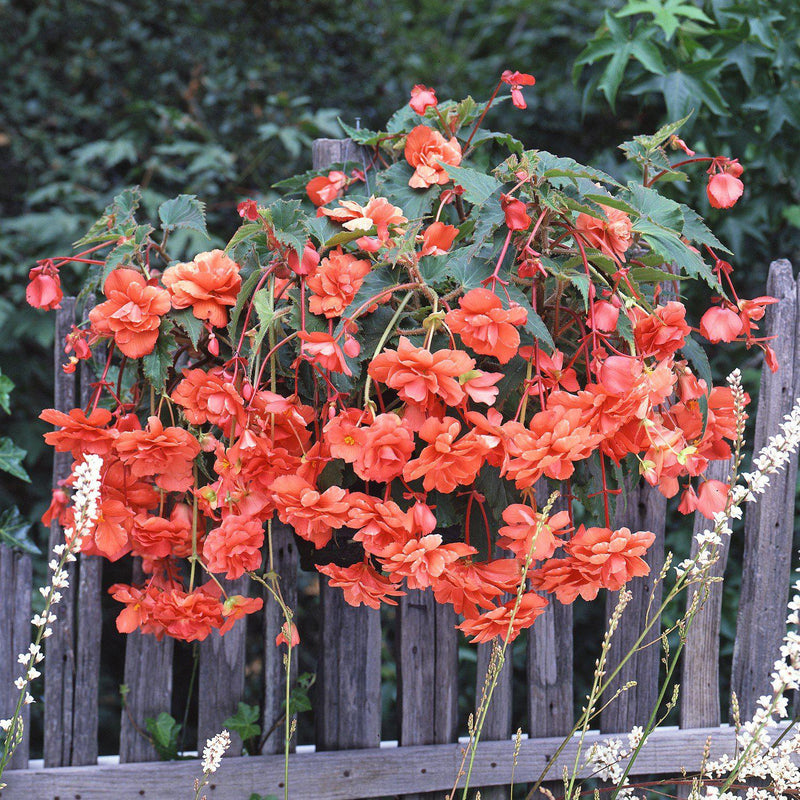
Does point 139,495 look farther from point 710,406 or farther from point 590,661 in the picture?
point 590,661

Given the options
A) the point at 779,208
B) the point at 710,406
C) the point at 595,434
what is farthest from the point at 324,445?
the point at 779,208

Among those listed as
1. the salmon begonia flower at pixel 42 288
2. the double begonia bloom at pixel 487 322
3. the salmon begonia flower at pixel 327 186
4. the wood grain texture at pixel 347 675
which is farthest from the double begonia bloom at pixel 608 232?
the wood grain texture at pixel 347 675

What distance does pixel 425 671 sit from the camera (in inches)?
59.6

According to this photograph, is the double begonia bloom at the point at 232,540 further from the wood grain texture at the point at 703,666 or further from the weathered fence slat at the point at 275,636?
the wood grain texture at the point at 703,666

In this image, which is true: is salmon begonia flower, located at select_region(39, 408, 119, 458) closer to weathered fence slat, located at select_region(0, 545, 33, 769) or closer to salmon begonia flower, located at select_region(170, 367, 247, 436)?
salmon begonia flower, located at select_region(170, 367, 247, 436)

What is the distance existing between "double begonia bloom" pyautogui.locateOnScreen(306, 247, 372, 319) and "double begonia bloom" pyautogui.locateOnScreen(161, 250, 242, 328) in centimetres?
12

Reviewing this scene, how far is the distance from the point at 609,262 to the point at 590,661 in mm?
1685

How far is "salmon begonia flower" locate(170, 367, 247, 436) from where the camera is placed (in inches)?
36.4

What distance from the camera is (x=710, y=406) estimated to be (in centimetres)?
111

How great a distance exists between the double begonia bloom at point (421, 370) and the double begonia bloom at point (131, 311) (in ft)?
1.06

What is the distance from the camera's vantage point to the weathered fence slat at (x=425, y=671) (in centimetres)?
150

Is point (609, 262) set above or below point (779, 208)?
below

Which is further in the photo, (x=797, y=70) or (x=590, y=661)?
(x=590, y=661)

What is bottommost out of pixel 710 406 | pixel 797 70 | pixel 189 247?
pixel 710 406
